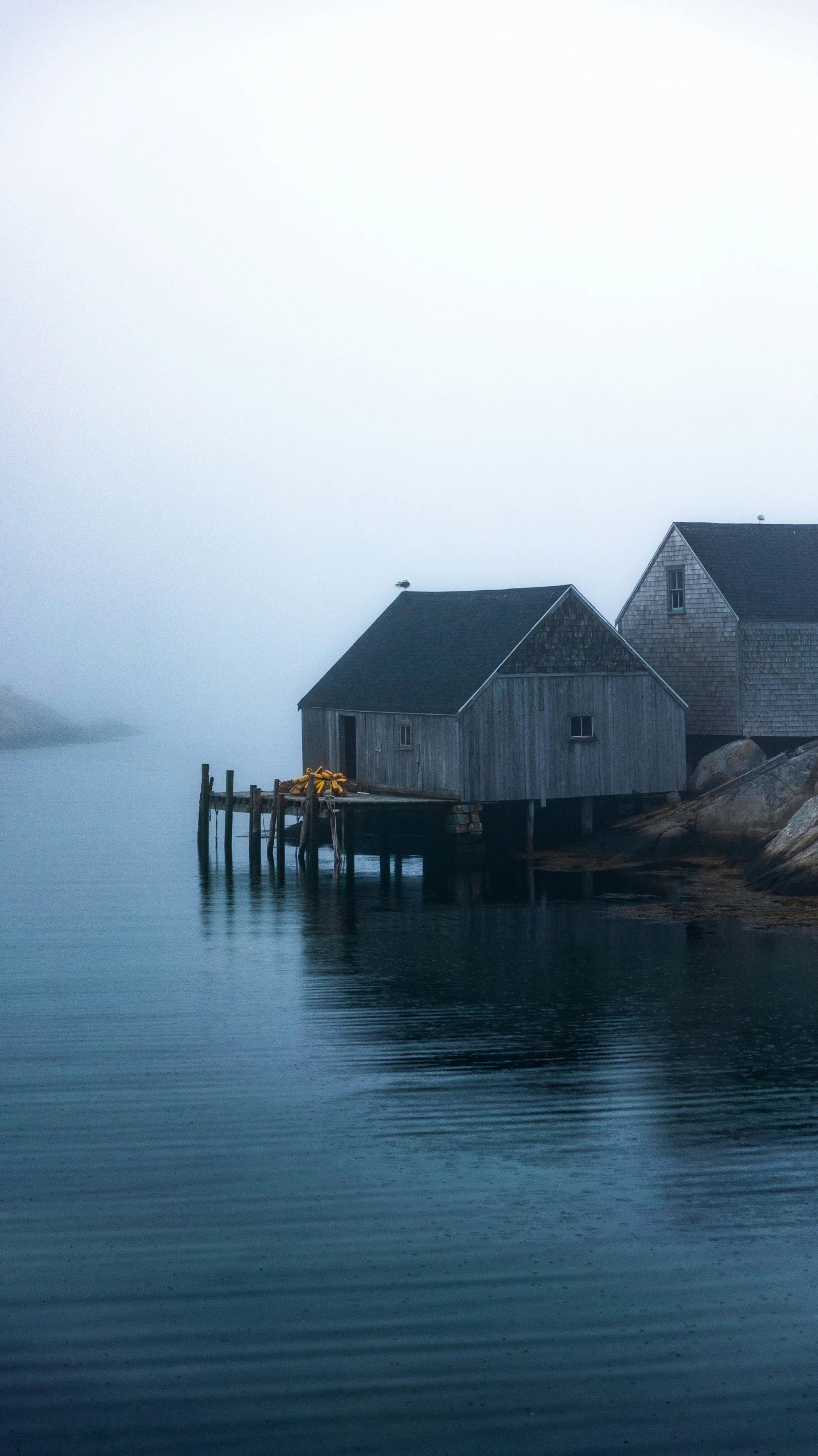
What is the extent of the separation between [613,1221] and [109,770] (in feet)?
351

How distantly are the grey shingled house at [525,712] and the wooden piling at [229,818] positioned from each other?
11.9 feet

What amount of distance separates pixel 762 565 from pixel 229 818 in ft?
56.7

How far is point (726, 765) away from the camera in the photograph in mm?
40531

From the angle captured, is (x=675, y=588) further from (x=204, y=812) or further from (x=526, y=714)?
(x=204, y=812)

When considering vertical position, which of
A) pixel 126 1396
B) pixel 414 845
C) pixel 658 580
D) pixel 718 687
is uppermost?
pixel 658 580

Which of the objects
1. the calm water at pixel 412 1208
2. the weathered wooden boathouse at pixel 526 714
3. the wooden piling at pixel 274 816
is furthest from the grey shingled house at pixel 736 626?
the calm water at pixel 412 1208

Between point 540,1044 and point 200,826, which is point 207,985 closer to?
point 540,1044

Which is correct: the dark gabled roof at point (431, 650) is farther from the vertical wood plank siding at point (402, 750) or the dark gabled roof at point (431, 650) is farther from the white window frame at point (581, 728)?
the white window frame at point (581, 728)

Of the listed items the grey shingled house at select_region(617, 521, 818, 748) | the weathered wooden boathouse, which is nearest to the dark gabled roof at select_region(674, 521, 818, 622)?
the grey shingled house at select_region(617, 521, 818, 748)

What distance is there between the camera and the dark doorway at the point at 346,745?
4234 cm

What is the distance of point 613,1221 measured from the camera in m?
11.8

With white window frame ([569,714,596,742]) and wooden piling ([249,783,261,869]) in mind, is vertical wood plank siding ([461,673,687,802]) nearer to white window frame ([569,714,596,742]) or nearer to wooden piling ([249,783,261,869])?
white window frame ([569,714,596,742])

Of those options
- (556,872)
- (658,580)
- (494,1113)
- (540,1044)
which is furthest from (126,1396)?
(658,580)

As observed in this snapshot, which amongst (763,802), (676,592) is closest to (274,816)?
(763,802)
